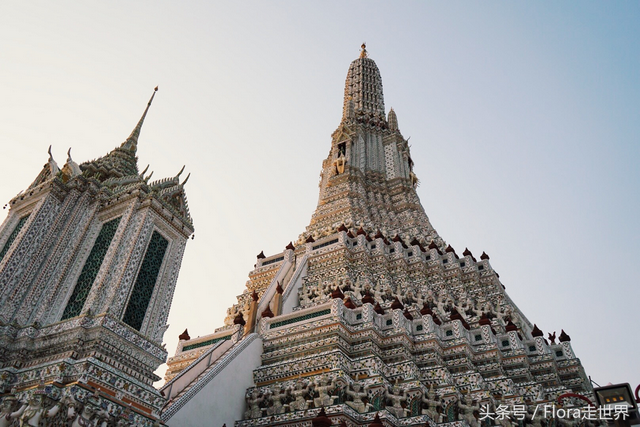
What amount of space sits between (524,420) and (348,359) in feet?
13.6

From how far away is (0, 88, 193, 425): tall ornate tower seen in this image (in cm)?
698

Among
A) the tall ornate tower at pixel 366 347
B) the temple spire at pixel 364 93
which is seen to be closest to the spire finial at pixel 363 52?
the temple spire at pixel 364 93

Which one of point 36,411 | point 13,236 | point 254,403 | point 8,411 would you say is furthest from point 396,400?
point 13,236

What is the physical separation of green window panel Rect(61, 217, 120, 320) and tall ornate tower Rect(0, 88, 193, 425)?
0.07 ft

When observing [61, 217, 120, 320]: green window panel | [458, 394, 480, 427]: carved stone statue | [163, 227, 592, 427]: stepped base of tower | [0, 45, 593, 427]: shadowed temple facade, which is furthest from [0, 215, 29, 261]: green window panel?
[458, 394, 480, 427]: carved stone statue

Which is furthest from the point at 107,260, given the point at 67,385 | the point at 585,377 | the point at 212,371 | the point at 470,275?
the point at 470,275

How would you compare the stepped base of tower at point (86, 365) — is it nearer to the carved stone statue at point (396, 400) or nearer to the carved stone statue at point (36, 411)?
the carved stone statue at point (36, 411)

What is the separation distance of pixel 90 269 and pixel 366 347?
273 inches

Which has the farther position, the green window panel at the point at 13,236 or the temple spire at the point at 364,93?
the temple spire at the point at 364,93

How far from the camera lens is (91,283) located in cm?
821

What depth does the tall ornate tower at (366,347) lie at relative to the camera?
1083cm

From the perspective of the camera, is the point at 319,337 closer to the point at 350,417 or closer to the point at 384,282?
the point at 350,417

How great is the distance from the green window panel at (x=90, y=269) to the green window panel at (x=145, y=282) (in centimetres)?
69

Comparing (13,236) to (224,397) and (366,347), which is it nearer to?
(224,397)
